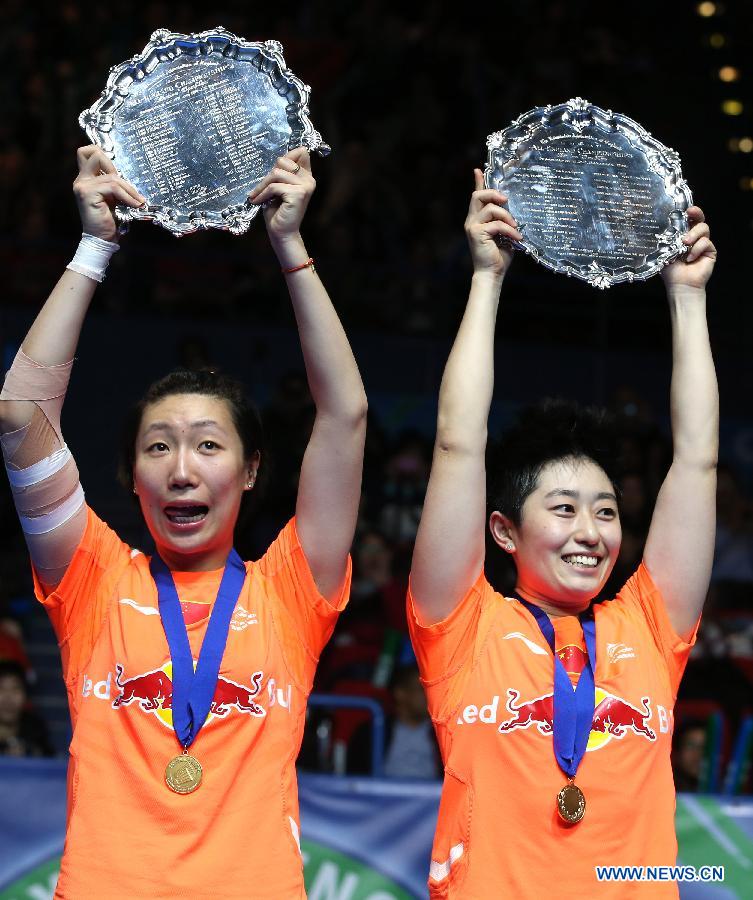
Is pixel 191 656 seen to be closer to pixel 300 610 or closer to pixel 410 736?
pixel 300 610

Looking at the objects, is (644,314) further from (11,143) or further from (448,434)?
(448,434)

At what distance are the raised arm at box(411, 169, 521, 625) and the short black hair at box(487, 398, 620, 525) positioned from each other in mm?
192

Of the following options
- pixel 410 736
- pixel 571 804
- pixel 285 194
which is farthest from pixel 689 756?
pixel 285 194

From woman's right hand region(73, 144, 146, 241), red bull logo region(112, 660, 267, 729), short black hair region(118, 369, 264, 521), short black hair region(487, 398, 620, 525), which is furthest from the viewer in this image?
short black hair region(487, 398, 620, 525)

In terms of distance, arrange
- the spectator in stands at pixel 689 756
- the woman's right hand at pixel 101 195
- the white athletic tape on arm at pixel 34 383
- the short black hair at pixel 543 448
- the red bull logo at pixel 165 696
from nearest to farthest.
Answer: the red bull logo at pixel 165 696 → the white athletic tape on arm at pixel 34 383 → the woman's right hand at pixel 101 195 → the short black hair at pixel 543 448 → the spectator in stands at pixel 689 756

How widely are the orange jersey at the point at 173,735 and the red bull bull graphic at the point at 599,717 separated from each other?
434 millimetres

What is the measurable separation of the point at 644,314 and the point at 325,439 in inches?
249

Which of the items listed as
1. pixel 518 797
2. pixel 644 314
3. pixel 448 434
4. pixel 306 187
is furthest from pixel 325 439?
pixel 644 314

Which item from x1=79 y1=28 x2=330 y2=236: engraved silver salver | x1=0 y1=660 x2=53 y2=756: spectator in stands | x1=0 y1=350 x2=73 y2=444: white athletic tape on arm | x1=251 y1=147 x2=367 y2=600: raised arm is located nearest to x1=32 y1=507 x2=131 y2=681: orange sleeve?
x1=0 y1=350 x2=73 y2=444: white athletic tape on arm

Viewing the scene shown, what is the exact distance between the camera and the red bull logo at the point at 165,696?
274 cm

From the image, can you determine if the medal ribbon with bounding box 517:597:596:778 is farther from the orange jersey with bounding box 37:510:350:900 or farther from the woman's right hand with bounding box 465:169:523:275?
the woman's right hand with bounding box 465:169:523:275

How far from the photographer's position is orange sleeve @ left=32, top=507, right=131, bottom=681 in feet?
9.44

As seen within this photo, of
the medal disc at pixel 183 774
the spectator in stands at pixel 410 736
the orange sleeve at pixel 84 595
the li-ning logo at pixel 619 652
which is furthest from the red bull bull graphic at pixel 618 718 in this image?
the spectator in stands at pixel 410 736

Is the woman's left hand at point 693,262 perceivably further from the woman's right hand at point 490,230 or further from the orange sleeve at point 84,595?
the orange sleeve at point 84,595
